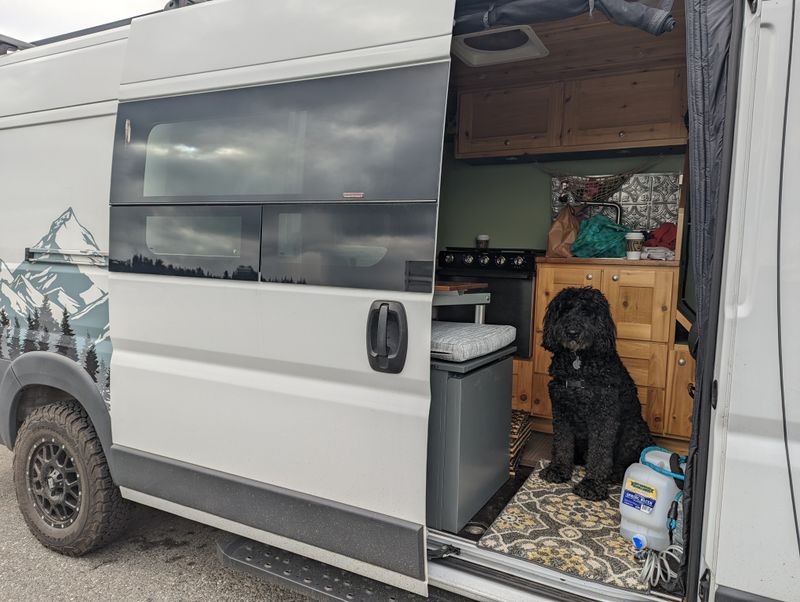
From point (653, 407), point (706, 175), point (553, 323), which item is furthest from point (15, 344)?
point (653, 407)

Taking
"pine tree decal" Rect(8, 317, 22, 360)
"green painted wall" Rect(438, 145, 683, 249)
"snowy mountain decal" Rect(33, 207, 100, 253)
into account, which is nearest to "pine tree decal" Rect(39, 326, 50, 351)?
"pine tree decal" Rect(8, 317, 22, 360)

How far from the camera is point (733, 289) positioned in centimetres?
143

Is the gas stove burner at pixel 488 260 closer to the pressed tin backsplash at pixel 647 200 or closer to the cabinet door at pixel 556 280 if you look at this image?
the cabinet door at pixel 556 280

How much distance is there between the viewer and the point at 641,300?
374 centimetres

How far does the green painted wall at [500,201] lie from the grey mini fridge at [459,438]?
257 centimetres

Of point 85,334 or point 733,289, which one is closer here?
point 733,289

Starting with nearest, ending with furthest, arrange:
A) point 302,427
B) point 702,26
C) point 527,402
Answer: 1. point 702,26
2. point 302,427
3. point 527,402

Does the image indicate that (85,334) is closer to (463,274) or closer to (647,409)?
(463,274)

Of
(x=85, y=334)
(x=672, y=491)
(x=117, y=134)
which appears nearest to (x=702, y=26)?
(x=672, y=491)

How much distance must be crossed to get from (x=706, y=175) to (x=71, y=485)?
10.0 feet

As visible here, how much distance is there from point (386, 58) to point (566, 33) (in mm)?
1974

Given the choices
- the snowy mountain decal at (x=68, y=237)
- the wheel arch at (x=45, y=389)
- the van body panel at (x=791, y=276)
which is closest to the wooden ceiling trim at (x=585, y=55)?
the van body panel at (x=791, y=276)

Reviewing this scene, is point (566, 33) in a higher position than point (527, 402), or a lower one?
higher

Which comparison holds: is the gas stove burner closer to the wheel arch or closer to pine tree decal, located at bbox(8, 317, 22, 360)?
the wheel arch
